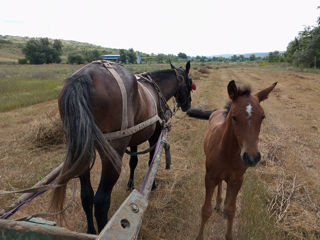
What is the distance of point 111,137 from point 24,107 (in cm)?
1007

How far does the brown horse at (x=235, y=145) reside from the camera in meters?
2.02

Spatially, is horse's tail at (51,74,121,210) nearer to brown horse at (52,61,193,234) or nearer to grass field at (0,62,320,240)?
brown horse at (52,61,193,234)

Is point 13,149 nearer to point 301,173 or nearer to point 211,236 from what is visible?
point 211,236

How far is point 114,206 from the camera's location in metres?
3.46

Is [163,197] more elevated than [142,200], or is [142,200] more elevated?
[142,200]

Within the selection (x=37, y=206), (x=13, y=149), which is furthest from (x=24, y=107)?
(x=37, y=206)

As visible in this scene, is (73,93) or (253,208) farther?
(253,208)

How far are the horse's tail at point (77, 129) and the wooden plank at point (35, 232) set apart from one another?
1.80 feet

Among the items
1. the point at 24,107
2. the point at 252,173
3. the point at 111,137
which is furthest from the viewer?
the point at 24,107

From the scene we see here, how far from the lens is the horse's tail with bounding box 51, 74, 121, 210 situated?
5.82 feet

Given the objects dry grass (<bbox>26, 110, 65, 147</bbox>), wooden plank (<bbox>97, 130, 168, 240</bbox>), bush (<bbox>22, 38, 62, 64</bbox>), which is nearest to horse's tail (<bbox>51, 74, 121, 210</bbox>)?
wooden plank (<bbox>97, 130, 168, 240</bbox>)

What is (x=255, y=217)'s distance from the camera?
3184mm

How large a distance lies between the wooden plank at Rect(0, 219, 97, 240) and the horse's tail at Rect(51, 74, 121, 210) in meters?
0.55

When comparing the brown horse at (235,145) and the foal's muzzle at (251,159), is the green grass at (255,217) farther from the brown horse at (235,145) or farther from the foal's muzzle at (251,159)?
the foal's muzzle at (251,159)
